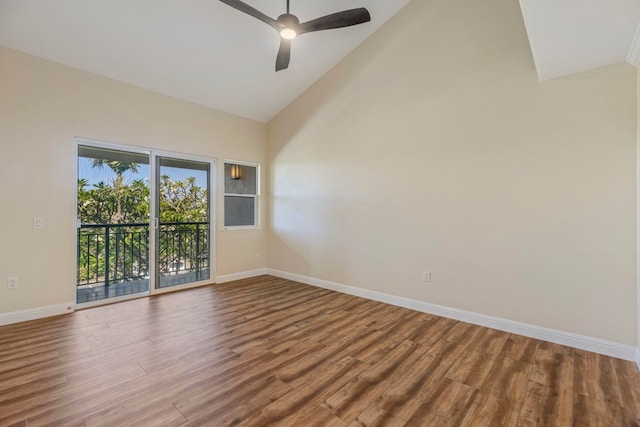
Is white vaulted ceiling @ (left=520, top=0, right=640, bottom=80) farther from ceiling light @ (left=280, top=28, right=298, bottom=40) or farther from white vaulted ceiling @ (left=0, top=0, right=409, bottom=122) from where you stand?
white vaulted ceiling @ (left=0, top=0, right=409, bottom=122)

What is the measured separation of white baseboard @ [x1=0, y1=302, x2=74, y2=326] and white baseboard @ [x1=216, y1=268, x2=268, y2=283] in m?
1.95

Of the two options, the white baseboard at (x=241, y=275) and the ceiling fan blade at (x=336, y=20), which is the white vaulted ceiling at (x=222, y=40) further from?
the white baseboard at (x=241, y=275)

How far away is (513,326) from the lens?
3.05 m

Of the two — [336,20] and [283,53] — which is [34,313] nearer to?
[283,53]

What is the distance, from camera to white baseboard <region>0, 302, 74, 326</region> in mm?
3186

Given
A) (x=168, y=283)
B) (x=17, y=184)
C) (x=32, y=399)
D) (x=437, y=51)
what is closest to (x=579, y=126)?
(x=437, y=51)

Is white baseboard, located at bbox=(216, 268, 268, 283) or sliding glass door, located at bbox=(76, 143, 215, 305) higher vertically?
sliding glass door, located at bbox=(76, 143, 215, 305)

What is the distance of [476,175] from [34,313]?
5.17 m

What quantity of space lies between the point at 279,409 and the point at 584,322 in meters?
2.82

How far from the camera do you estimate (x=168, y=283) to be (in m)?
4.57

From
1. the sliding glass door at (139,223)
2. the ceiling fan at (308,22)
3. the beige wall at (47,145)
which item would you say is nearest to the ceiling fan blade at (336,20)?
the ceiling fan at (308,22)

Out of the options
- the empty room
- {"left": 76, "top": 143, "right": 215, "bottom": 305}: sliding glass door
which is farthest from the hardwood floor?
{"left": 76, "top": 143, "right": 215, "bottom": 305}: sliding glass door

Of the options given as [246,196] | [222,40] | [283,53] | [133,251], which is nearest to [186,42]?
[222,40]

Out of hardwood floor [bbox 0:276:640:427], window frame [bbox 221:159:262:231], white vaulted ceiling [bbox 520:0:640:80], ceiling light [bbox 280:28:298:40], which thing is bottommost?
hardwood floor [bbox 0:276:640:427]
